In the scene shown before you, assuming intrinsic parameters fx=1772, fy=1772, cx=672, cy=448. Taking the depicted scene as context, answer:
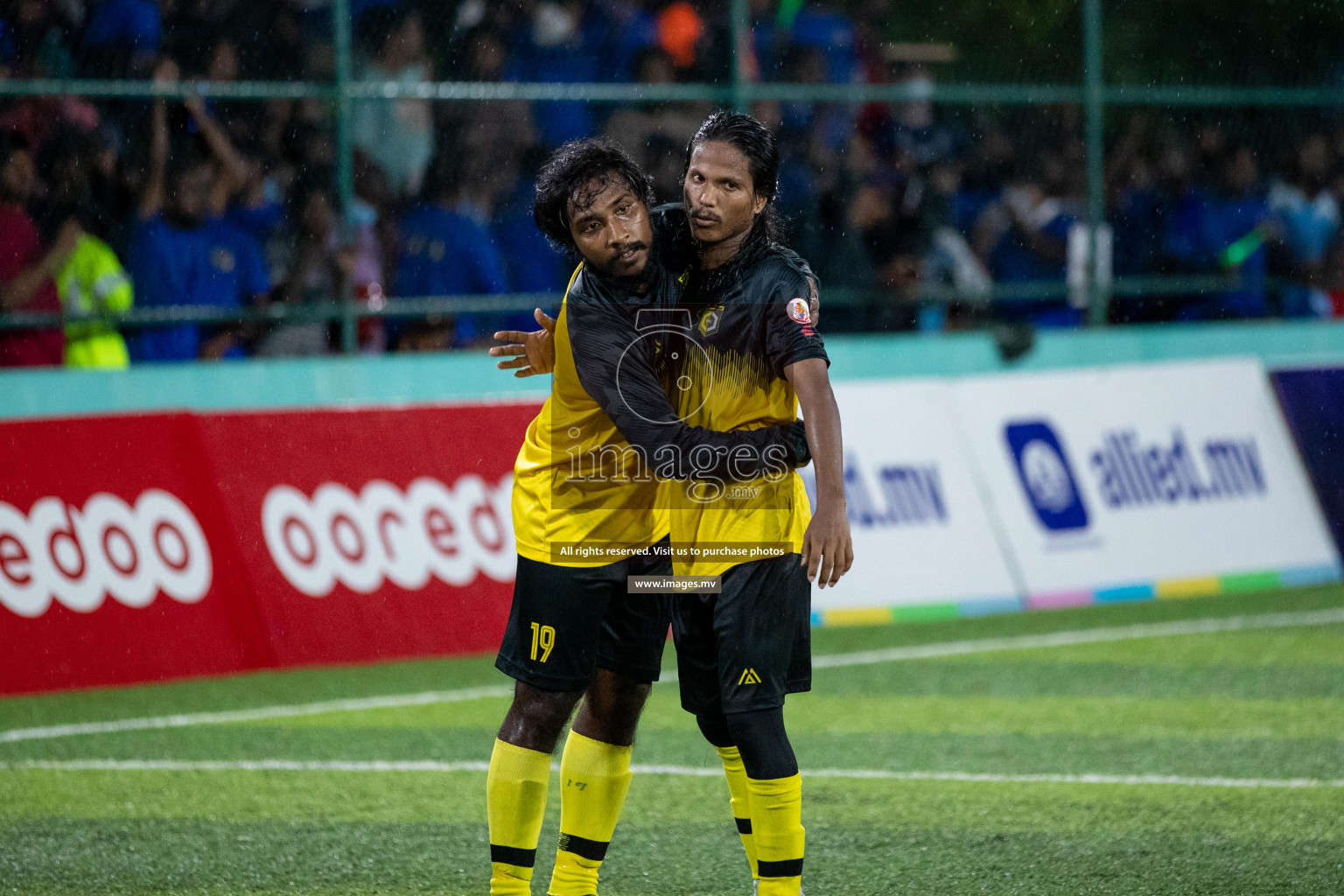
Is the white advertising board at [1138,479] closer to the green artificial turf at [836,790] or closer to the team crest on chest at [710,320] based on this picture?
the green artificial turf at [836,790]

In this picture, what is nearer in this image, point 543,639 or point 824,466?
point 824,466

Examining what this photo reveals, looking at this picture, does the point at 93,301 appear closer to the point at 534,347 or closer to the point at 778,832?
the point at 534,347

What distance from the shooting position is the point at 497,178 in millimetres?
10750

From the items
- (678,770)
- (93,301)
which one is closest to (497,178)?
(93,301)

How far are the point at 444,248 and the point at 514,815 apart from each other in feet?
22.5

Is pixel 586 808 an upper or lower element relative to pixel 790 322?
lower

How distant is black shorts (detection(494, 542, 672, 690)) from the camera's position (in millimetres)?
4207

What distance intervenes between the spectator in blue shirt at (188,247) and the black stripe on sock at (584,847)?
20.3 ft

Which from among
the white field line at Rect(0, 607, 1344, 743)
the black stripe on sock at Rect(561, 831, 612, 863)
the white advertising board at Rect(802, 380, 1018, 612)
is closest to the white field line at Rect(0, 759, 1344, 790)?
the white field line at Rect(0, 607, 1344, 743)

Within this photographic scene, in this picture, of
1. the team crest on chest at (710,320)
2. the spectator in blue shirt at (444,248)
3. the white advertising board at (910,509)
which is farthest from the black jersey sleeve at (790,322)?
the spectator in blue shirt at (444,248)

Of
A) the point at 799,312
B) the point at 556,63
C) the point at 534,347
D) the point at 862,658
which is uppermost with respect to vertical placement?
the point at 556,63

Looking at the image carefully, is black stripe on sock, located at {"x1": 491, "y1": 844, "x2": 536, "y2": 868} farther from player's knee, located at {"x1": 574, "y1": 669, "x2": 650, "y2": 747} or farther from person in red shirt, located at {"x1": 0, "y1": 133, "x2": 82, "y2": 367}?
person in red shirt, located at {"x1": 0, "y1": 133, "x2": 82, "y2": 367}

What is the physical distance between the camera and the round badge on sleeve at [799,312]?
4.00 metres

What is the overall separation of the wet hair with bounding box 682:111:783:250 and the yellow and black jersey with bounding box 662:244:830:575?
0.08 meters
